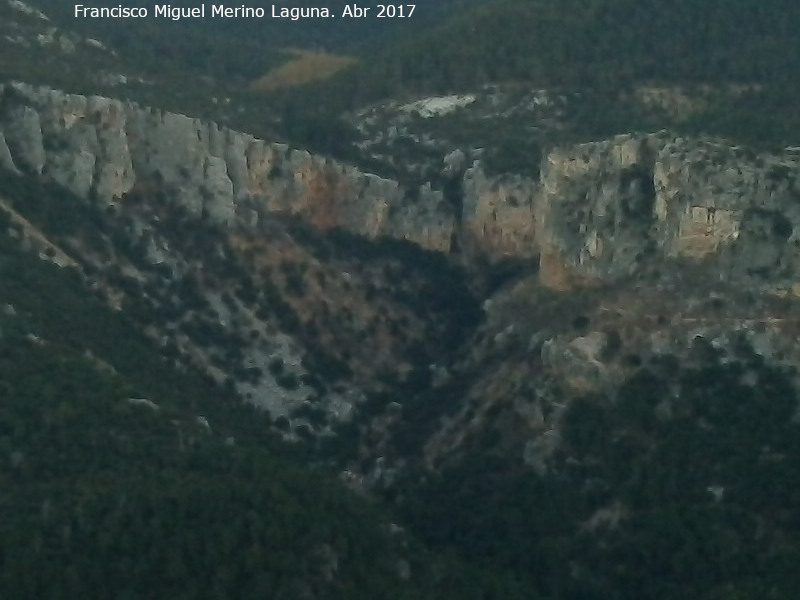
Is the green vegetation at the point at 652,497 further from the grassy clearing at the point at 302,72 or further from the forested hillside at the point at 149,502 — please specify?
the grassy clearing at the point at 302,72

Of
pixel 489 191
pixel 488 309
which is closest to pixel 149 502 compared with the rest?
pixel 488 309

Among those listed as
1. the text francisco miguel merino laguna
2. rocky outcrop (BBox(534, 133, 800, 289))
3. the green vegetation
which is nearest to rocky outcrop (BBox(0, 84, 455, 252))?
rocky outcrop (BBox(534, 133, 800, 289))

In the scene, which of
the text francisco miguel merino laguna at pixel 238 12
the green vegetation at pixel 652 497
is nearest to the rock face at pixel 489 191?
the green vegetation at pixel 652 497

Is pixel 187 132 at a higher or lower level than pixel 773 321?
higher

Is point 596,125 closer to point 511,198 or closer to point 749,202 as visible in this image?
point 511,198

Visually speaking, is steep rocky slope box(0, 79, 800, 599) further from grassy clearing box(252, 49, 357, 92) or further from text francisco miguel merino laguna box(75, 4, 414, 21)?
text francisco miguel merino laguna box(75, 4, 414, 21)

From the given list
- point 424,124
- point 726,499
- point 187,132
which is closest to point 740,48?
point 424,124
